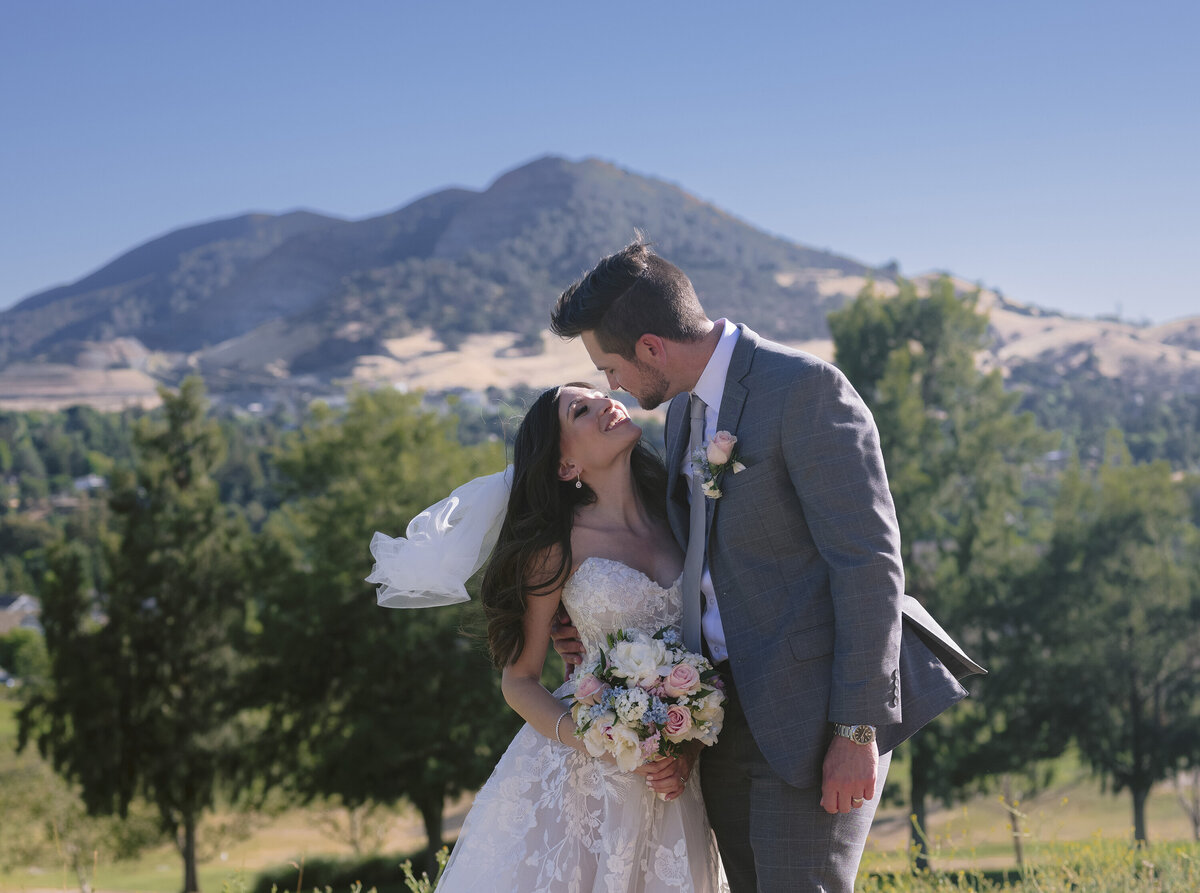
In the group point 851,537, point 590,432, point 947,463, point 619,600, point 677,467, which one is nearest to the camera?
point 851,537

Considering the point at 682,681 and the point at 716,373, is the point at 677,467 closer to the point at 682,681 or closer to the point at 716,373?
the point at 716,373

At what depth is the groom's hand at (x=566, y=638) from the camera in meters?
3.89

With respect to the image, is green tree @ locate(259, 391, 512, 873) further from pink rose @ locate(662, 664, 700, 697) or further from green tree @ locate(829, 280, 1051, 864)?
pink rose @ locate(662, 664, 700, 697)

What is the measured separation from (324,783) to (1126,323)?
178 m

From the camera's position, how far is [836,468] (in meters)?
2.97

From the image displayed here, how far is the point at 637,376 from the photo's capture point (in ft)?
11.0

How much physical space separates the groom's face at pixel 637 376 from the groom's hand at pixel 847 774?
119 centimetres

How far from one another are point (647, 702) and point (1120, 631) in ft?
73.1

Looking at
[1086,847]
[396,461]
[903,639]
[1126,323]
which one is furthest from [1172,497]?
[1126,323]

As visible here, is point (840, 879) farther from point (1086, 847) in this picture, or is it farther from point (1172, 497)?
point (1172, 497)

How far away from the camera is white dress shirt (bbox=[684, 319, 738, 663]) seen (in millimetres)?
3342

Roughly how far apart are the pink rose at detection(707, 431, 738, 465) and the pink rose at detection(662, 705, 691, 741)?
76 centimetres

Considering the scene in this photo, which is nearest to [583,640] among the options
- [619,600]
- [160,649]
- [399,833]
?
[619,600]

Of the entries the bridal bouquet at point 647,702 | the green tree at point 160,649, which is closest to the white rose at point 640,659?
the bridal bouquet at point 647,702
